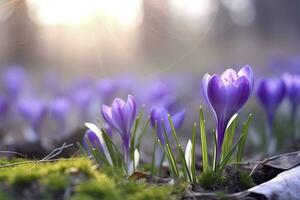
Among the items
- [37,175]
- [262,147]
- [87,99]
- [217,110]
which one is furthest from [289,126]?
[37,175]

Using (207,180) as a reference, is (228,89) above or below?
above

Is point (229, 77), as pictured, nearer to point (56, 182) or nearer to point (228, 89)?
point (228, 89)

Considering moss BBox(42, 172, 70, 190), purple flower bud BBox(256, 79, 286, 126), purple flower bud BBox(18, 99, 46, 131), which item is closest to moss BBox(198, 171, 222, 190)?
moss BBox(42, 172, 70, 190)

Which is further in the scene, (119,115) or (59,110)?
(59,110)

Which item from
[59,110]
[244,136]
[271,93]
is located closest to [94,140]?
[244,136]

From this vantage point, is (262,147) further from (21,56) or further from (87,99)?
(21,56)

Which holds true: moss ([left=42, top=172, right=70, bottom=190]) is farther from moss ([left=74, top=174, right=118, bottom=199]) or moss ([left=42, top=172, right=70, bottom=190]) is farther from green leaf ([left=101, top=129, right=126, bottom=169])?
green leaf ([left=101, top=129, right=126, bottom=169])
